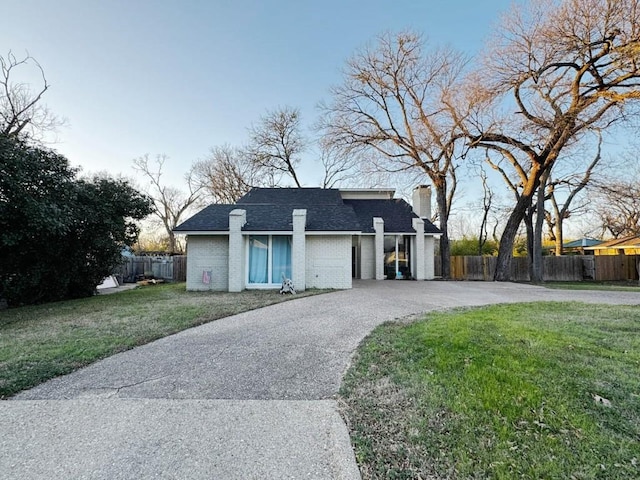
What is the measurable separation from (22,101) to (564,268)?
3423 centimetres

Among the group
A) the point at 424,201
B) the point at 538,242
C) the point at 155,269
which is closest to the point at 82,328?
the point at 155,269

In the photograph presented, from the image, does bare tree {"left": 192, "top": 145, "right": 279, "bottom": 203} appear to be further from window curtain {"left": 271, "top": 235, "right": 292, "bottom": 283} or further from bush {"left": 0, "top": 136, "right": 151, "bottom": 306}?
window curtain {"left": 271, "top": 235, "right": 292, "bottom": 283}

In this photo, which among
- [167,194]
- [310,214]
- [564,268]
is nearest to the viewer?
[310,214]

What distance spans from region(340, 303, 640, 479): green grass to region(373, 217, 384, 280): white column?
1174 cm

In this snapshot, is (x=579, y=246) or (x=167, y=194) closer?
(x=579, y=246)

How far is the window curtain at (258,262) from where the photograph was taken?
13.1 metres

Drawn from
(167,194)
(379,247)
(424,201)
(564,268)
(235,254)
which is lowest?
(564,268)

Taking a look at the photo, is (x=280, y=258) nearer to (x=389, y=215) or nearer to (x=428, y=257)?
(x=389, y=215)

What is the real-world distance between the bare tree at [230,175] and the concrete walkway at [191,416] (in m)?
24.7

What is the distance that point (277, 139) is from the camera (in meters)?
27.1

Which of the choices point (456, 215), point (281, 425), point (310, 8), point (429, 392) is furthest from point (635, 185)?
point (281, 425)

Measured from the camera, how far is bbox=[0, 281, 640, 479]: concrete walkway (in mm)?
2311

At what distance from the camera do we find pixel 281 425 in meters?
2.85

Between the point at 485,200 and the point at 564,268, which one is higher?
the point at 485,200
